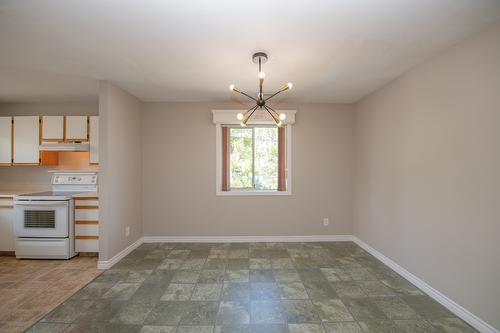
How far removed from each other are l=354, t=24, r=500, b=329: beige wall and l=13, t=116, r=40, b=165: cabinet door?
5443 millimetres

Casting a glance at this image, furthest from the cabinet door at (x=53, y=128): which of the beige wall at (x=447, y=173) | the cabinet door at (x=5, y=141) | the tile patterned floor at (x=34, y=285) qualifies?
the beige wall at (x=447, y=173)

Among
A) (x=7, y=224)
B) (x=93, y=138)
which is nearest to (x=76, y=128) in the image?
(x=93, y=138)

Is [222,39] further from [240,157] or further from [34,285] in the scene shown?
[34,285]

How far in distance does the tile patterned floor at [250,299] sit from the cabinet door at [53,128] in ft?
7.47

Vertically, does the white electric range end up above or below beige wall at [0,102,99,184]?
below

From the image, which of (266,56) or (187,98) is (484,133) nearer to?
(266,56)

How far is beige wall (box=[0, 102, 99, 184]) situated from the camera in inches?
168

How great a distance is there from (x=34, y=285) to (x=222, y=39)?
3446mm

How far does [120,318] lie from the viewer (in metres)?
2.19

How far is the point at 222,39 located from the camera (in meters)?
2.21

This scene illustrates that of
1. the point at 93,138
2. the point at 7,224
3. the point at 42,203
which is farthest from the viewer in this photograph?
the point at 93,138

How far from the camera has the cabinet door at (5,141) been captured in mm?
3930

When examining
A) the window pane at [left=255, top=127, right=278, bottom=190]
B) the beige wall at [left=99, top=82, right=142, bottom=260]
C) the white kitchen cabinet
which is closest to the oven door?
the white kitchen cabinet

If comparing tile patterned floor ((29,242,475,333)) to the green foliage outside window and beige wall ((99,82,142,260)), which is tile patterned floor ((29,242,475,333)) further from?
the green foliage outside window
